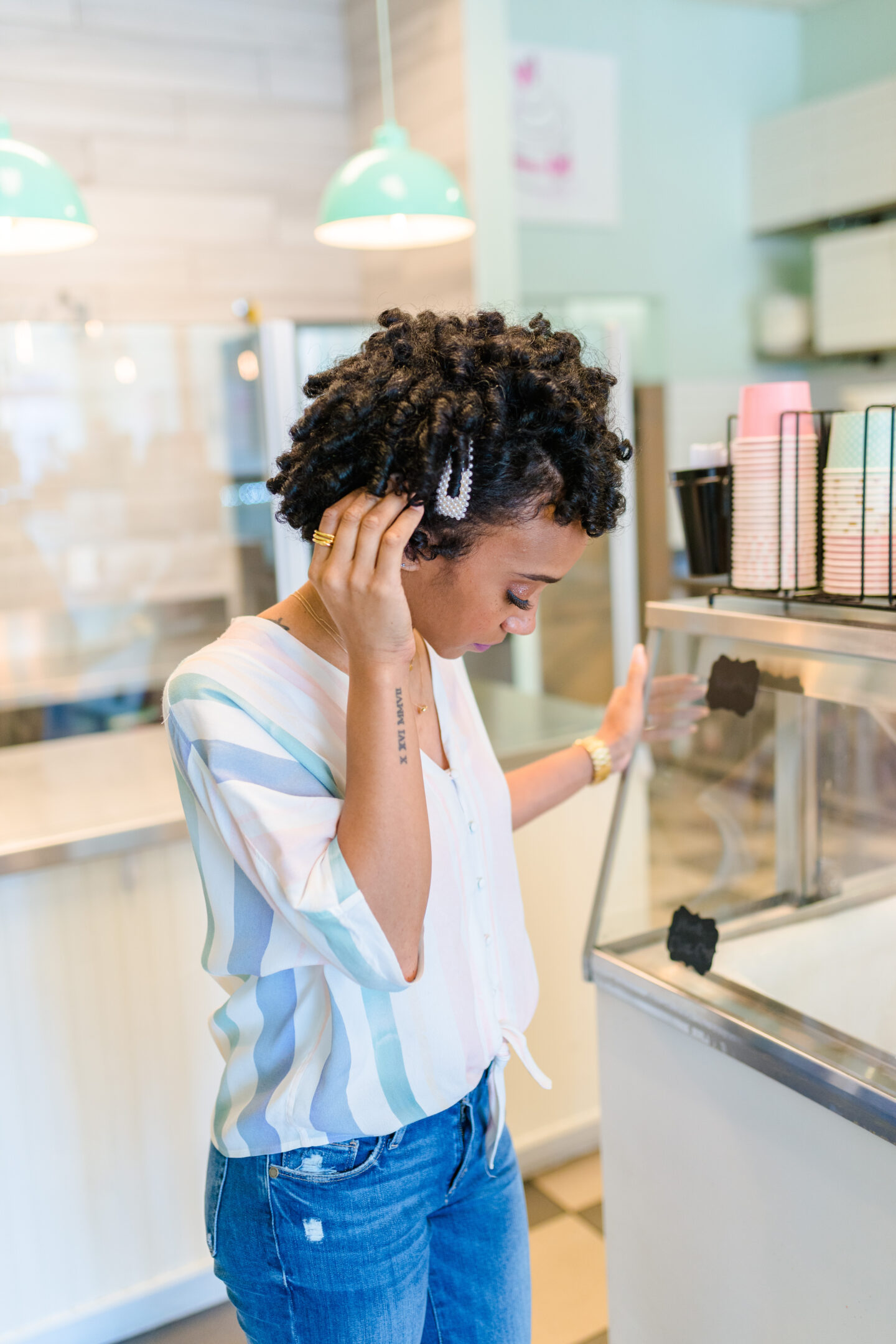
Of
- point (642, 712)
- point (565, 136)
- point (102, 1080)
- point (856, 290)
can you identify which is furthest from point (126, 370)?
point (856, 290)

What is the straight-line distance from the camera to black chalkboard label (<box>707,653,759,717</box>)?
1366 millimetres

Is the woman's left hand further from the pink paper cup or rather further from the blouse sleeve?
the blouse sleeve

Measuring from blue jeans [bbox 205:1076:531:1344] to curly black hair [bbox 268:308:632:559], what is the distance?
0.58 m

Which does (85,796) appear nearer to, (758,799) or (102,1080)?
(102,1080)

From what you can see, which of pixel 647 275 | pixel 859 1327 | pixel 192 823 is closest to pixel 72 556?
pixel 192 823

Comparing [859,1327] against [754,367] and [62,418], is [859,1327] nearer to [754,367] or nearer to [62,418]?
[62,418]

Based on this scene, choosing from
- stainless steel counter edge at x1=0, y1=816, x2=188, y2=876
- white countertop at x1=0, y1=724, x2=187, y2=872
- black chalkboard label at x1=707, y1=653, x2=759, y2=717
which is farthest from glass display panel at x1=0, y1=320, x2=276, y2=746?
black chalkboard label at x1=707, y1=653, x2=759, y2=717

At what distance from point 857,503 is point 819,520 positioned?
89 millimetres

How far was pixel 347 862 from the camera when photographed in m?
0.94

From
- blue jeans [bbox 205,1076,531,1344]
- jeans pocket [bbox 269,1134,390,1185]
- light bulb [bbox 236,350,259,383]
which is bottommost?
blue jeans [bbox 205,1076,531,1344]

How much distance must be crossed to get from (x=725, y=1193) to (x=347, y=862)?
0.72 m

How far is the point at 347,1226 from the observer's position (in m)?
1.04

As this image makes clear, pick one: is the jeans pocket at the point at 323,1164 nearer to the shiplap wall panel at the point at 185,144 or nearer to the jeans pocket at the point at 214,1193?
the jeans pocket at the point at 214,1193

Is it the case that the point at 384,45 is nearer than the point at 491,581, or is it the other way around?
the point at 491,581
